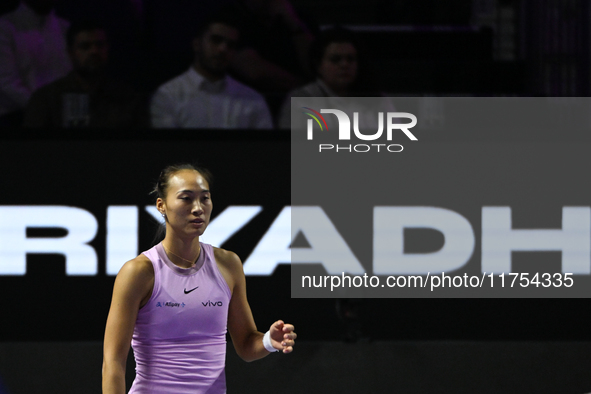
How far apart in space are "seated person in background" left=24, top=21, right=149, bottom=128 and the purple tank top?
2.13 m

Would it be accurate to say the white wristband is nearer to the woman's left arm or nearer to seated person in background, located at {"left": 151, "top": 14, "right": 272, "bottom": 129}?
the woman's left arm

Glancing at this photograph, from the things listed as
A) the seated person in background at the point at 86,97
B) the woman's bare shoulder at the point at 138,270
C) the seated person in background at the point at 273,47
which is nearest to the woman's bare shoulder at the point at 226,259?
the woman's bare shoulder at the point at 138,270

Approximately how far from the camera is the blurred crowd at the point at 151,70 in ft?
14.5

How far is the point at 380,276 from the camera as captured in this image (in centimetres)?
436

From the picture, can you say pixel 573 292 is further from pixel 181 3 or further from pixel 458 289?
pixel 181 3

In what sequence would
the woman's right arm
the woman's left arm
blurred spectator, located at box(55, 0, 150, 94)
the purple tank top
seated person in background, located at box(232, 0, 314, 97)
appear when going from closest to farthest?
the woman's right arm
the purple tank top
the woman's left arm
blurred spectator, located at box(55, 0, 150, 94)
seated person in background, located at box(232, 0, 314, 97)

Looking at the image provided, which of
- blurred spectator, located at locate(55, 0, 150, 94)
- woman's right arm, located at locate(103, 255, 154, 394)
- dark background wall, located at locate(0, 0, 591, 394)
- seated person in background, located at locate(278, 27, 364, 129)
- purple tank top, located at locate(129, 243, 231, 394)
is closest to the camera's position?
woman's right arm, located at locate(103, 255, 154, 394)

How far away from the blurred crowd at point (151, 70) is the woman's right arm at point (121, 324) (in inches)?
85.6

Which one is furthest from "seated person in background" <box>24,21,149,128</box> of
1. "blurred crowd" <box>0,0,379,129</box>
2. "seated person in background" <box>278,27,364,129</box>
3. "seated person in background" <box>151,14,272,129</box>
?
"seated person in background" <box>278,27,364,129</box>

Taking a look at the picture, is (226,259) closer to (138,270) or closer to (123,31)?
(138,270)

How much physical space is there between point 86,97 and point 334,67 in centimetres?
149

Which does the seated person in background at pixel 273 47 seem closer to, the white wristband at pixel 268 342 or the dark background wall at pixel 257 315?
the dark background wall at pixel 257 315

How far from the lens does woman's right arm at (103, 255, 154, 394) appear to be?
7.45 ft

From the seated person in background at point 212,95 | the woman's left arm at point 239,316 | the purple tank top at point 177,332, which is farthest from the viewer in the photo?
the seated person in background at point 212,95
